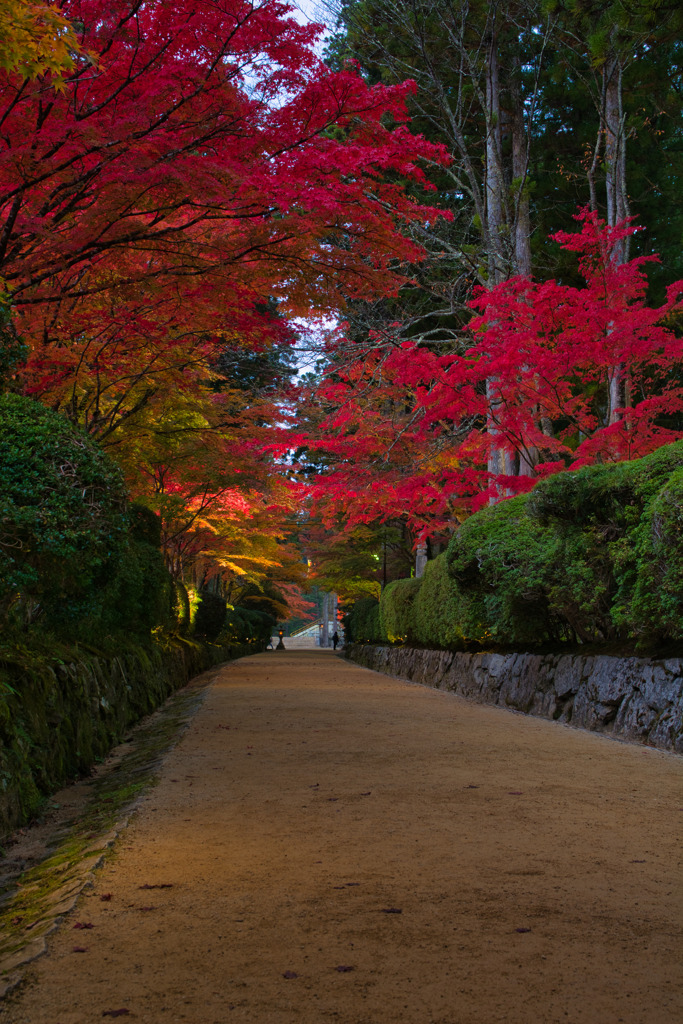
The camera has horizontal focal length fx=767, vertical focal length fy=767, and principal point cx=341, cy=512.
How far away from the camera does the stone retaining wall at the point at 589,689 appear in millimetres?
6023

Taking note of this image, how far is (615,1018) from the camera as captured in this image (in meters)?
1.90

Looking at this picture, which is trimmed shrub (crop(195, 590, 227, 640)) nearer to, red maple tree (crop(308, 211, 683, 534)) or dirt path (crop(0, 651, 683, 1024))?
red maple tree (crop(308, 211, 683, 534))

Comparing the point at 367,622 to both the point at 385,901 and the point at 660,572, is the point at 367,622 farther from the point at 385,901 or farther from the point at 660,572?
the point at 385,901

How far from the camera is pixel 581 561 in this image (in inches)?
280

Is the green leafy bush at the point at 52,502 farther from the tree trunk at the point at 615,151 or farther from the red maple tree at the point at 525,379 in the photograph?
the tree trunk at the point at 615,151

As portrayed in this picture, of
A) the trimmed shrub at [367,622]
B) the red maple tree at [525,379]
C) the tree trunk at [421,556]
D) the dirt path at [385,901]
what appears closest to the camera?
the dirt path at [385,901]

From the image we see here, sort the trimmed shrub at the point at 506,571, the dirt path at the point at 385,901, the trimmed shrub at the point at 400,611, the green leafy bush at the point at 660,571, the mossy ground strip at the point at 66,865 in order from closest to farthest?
the dirt path at the point at 385,901
the mossy ground strip at the point at 66,865
the green leafy bush at the point at 660,571
the trimmed shrub at the point at 506,571
the trimmed shrub at the point at 400,611

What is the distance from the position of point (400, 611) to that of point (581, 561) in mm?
9790

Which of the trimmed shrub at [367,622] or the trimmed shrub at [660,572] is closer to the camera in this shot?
the trimmed shrub at [660,572]

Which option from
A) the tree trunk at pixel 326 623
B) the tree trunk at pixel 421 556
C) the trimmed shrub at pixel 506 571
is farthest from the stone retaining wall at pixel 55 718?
the tree trunk at pixel 326 623

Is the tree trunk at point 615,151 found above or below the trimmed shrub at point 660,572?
above

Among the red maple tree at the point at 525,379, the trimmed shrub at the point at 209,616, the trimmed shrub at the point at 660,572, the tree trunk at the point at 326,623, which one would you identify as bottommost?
→ the tree trunk at the point at 326,623

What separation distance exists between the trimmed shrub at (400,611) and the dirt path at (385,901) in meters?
10.5

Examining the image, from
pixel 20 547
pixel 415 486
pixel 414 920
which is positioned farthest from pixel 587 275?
pixel 414 920
